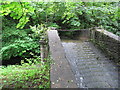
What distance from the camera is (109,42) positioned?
4.39 m

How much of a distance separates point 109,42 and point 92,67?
1.47m

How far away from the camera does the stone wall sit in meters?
3.95

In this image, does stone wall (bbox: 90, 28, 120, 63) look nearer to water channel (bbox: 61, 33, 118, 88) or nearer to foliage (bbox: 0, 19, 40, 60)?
water channel (bbox: 61, 33, 118, 88)

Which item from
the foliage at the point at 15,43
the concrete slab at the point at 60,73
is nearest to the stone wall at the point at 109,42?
the concrete slab at the point at 60,73

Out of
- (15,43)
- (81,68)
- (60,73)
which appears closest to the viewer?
(60,73)

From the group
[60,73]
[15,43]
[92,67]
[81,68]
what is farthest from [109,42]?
[15,43]

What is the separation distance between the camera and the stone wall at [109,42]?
13.0 feet

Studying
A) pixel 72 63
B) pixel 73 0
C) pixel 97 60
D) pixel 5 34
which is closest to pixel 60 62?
pixel 72 63

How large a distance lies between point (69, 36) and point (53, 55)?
6.61 m

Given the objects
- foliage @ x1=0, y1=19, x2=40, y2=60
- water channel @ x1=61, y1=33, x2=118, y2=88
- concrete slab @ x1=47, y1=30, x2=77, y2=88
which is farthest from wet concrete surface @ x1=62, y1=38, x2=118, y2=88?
foliage @ x1=0, y1=19, x2=40, y2=60

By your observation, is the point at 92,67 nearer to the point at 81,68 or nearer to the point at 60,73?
the point at 81,68

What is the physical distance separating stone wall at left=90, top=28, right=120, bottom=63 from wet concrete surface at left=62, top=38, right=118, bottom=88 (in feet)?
0.78

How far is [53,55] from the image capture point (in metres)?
2.82

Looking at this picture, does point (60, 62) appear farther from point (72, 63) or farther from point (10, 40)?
point (10, 40)
